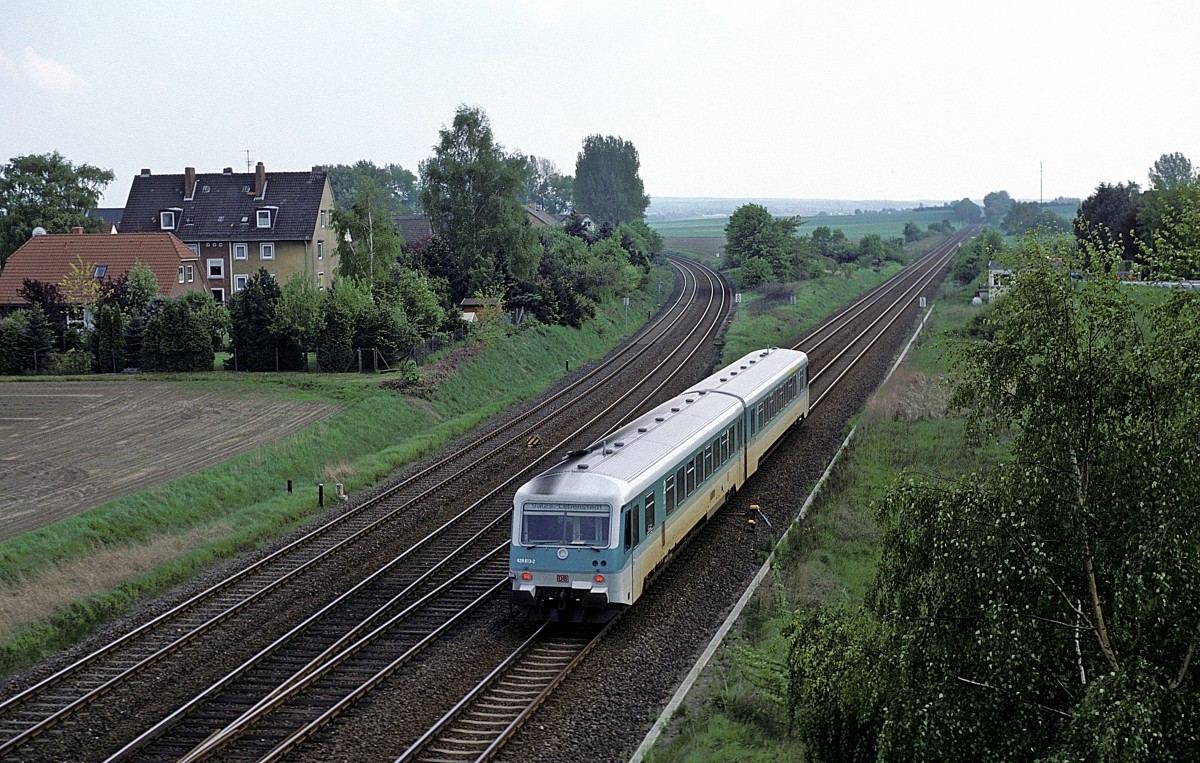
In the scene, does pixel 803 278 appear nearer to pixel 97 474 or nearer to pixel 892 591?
pixel 97 474

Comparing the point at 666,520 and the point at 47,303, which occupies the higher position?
the point at 47,303

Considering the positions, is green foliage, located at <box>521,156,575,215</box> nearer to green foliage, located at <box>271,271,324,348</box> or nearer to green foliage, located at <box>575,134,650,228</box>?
green foliage, located at <box>575,134,650,228</box>

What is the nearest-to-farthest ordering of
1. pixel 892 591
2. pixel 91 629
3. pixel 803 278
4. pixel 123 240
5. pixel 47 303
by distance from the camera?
pixel 892 591 < pixel 91 629 < pixel 47 303 < pixel 123 240 < pixel 803 278

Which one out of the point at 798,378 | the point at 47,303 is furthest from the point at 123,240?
the point at 798,378

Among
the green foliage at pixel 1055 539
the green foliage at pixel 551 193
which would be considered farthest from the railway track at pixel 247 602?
the green foliage at pixel 551 193

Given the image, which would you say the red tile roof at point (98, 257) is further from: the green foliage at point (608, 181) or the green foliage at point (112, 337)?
the green foliage at point (608, 181)

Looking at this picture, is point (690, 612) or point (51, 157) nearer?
point (690, 612)

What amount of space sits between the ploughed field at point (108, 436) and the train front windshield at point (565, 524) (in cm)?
1239

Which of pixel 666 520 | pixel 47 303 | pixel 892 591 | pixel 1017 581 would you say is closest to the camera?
pixel 1017 581

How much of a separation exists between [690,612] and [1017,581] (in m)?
Answer: 10.6

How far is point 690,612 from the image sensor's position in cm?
1981

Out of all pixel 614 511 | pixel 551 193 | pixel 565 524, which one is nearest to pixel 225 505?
pixel 565 524

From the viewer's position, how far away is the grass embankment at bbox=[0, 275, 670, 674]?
19875 mm

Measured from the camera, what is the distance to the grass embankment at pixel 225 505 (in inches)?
782
